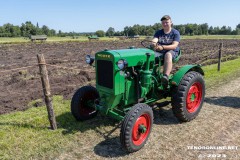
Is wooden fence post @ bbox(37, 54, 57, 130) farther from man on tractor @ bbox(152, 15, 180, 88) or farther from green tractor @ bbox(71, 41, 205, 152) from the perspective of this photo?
man on tractor @ bbox(152, 15, 180, 88)

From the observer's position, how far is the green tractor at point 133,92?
12.5 ft

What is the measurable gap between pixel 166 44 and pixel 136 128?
6.92ft

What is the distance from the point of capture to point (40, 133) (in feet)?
14.6

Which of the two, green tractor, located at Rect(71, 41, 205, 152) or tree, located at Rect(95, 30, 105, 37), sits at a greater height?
tree, located at Rect(95, 30, 105, 37)

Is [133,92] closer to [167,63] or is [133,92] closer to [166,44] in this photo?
[167,63]

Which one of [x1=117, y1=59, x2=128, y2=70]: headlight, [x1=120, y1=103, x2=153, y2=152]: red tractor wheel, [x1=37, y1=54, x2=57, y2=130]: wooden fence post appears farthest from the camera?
[x1=37, y1=54, x2=57, y2=130]: wooden fence post

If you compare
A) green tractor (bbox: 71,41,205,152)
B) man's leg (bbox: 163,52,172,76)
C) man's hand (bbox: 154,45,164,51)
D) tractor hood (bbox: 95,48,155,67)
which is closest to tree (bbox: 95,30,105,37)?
green tractor (bbox: 71,41,205,152)

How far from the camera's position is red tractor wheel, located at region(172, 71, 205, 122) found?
4578 millimetres

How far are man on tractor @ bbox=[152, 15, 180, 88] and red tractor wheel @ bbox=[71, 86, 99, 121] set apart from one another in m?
1.49

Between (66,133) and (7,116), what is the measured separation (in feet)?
6.33

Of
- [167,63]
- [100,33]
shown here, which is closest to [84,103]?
[167,63]

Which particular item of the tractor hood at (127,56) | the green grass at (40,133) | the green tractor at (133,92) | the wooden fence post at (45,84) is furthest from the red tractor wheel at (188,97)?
the wooden fence post at (45,84)

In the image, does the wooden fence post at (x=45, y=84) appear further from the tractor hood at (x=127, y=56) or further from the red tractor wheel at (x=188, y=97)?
the red tractor wheel at (x=188, y=97)

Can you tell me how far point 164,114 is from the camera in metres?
5.35
